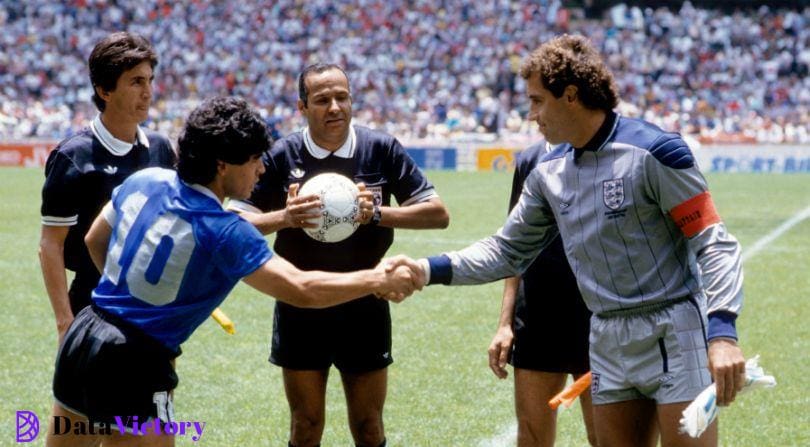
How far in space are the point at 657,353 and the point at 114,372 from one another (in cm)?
203

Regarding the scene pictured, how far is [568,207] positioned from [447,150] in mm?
26962

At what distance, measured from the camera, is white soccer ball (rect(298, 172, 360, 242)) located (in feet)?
17.3

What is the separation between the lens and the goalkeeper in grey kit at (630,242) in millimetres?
4014

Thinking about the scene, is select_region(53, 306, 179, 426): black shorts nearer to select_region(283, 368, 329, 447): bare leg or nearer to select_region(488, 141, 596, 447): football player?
select_region(283, 368, 329, 447): bare leg

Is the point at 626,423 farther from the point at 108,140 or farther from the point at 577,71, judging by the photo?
the point at 108,140

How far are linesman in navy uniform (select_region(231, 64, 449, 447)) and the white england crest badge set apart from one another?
164cm

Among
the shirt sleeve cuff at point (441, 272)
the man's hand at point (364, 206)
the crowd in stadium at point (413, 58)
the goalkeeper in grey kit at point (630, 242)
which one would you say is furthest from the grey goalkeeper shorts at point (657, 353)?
the crowd in stadium at point (413, 58)

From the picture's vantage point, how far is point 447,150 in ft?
102

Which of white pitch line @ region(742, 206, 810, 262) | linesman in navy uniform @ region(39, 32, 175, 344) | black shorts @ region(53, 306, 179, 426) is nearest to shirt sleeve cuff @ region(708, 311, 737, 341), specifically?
black shorts @ region(53, 306, 179, 426)

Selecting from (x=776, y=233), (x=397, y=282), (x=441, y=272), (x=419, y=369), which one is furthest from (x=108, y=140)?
(x=776, y=233)

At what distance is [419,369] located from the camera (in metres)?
8.84

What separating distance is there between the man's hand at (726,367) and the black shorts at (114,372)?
2004 mm

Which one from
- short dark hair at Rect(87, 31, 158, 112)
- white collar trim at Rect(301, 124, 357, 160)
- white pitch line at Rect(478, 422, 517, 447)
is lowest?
white pitch line at Rect(478, 422, 517, 447)

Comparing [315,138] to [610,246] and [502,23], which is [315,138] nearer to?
[610,246]
